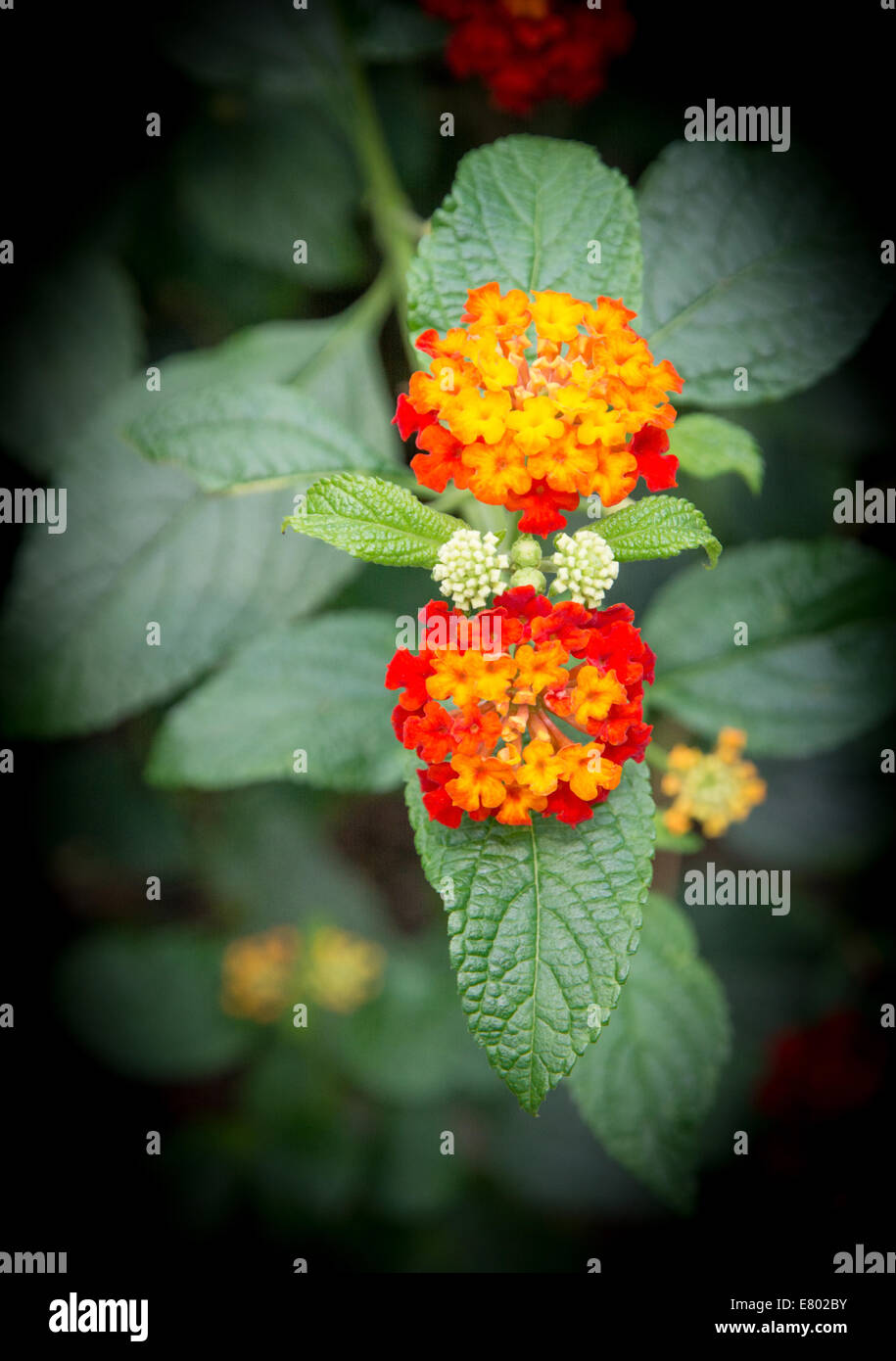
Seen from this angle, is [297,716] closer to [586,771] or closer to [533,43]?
[586,771]

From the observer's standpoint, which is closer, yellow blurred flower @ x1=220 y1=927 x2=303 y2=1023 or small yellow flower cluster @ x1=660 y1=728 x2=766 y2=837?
small yellow flower cluster @ x1=660 y1=728 x2=766 y2=837

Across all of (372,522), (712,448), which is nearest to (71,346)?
(372,522)

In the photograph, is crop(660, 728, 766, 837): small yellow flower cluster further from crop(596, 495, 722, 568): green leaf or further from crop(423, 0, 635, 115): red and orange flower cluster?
crop(423, 0, 635, 115): red and orange flower cluster

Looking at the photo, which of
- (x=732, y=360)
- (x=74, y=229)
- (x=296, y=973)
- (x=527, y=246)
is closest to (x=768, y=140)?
(x=732, y=360)

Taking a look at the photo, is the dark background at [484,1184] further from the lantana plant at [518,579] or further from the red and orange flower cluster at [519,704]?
the red and orange flower cluster at [519,704]

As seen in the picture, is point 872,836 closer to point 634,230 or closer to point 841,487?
point 841,487

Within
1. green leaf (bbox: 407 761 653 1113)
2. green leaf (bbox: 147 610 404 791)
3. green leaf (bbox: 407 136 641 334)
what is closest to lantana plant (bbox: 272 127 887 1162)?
green leaf (bbox: 407 761 653 1113)
